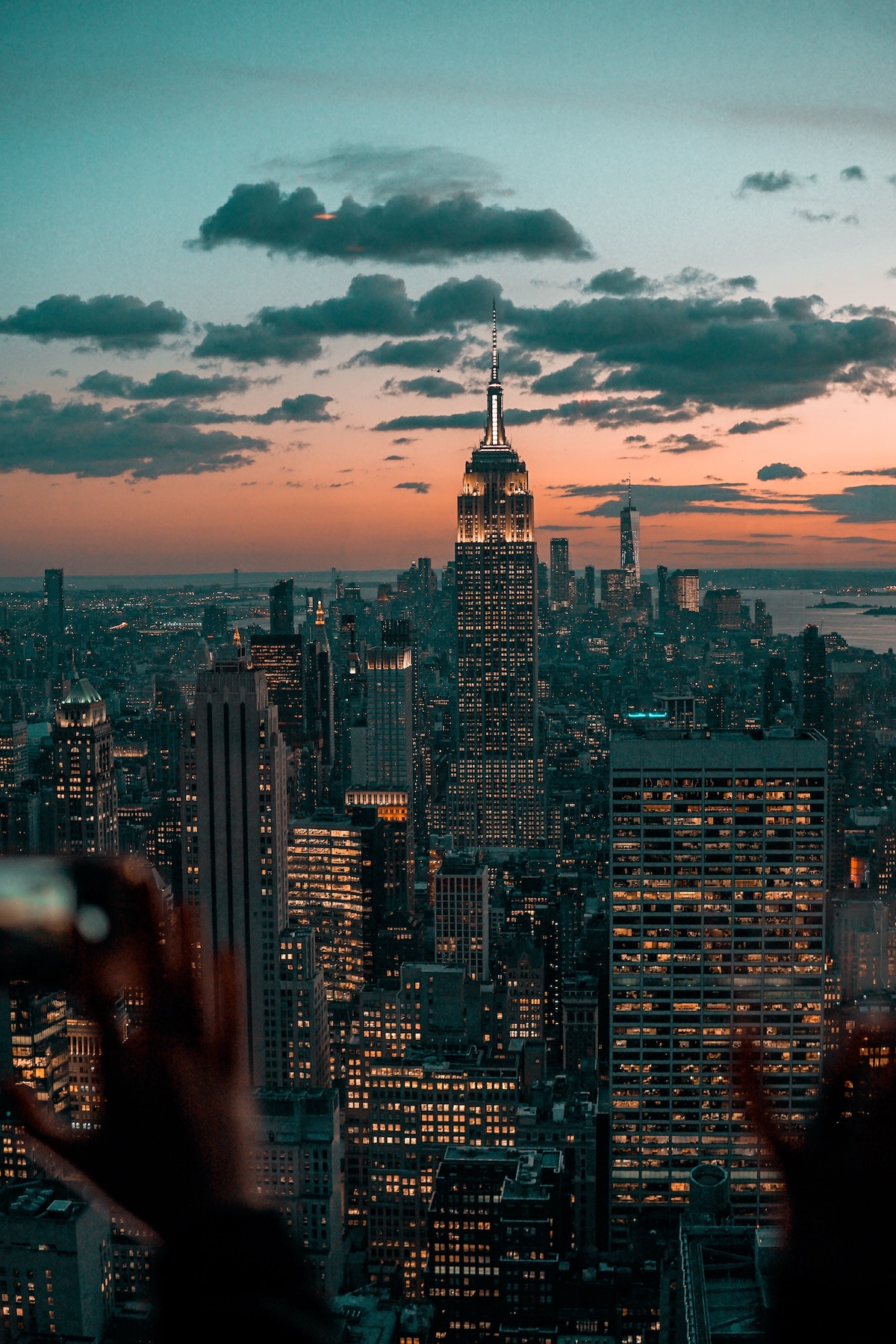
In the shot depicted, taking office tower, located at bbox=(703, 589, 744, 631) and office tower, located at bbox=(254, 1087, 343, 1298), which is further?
office tower, located at bbox=(703, 589, 744, 631)

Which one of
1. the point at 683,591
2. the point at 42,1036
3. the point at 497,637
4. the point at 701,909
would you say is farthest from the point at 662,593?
the point at 42,1036

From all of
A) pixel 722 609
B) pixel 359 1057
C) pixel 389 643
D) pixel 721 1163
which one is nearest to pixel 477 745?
pixel 389 643

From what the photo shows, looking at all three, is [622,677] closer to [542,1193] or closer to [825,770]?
[825,770]

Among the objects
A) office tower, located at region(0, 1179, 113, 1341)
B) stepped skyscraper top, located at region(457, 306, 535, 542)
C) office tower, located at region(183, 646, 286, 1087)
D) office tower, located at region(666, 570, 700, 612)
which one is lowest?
office tower, located at region(0, 1179, 113, 1341)

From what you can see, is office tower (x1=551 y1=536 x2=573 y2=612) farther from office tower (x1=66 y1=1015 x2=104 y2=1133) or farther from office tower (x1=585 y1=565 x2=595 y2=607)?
office tower (x1=66 y1=1015 x2=104 y2=1133)

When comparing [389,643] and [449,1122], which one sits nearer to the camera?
[449,1122]

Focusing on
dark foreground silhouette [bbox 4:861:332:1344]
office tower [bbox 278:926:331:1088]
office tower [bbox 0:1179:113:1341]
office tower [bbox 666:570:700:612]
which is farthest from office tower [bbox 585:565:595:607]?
dark foreground silhouette [bbox 4:861:332:1344]
